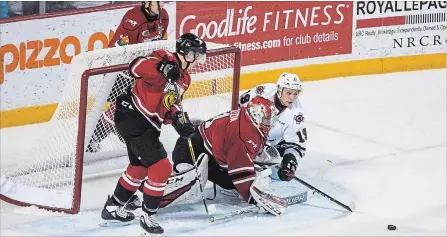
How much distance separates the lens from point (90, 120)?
632 cm

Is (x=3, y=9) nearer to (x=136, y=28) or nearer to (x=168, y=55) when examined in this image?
(x=136, y=28)

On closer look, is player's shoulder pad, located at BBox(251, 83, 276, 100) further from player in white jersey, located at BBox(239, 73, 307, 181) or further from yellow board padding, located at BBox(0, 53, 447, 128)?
yellow board padding, located at BBox(0, 53, 447, 128)

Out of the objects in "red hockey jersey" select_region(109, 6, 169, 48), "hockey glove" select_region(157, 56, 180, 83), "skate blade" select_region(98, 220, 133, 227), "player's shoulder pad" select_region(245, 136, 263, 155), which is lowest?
"skate blade" select_region(98, 220, 133, 227)

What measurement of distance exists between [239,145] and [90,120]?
1.06m

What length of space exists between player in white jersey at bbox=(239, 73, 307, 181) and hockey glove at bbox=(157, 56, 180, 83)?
0.77 meters

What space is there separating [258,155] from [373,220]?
0.68 meters

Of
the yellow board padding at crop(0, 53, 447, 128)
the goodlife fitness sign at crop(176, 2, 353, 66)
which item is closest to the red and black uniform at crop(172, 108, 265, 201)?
the goodlife fitness sign at crop(176, 2, 353, 66)

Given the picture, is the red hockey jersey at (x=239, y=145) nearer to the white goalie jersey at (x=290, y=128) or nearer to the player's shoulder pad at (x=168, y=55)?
the white goalie jersey at (x=290, y=128)

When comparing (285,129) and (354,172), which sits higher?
(285,129)

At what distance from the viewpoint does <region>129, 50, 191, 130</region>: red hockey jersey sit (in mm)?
5254

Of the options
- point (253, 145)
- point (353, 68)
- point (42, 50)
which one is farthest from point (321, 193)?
point (353, 68)

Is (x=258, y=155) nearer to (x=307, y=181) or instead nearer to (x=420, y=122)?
(x=307, y=181)

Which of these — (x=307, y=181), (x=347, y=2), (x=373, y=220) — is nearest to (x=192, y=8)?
(x=347, y=2)

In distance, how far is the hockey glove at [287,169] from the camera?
229 inches
